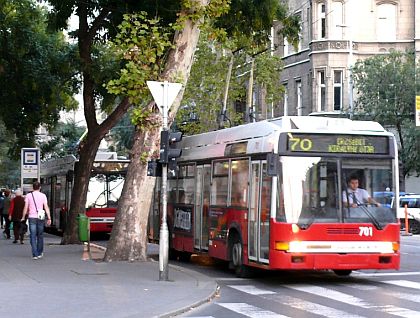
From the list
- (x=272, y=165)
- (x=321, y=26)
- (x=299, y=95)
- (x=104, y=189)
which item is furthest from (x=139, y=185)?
(x=299, y=95)

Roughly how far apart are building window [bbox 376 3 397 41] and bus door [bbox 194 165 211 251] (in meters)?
32.0

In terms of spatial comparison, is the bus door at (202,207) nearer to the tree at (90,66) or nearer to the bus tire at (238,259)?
the bus tire at (238,259)

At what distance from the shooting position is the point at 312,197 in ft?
48.9

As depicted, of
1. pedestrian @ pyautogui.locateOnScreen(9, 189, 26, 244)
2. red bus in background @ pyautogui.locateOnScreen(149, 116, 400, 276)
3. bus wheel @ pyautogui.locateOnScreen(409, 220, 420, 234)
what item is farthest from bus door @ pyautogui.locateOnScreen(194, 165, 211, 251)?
bus wheel @ pyautogui.locateOnScreen(409, 220, 420, 234)

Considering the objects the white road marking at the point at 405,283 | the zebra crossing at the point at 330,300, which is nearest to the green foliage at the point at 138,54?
the zebra crossing at the point at 330,300

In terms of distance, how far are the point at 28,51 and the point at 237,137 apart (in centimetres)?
1348

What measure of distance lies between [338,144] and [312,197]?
1.15m

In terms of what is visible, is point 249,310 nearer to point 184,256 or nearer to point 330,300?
point 330,300

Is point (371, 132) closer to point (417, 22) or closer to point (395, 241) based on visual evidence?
point (395, 241)

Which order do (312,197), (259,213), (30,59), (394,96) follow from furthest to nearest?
(394,96) → (30,59) → (259,213) → (312,197)

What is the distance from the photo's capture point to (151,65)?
18109mm

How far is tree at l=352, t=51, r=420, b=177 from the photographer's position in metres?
42.8

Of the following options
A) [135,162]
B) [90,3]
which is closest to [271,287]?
[135,162]

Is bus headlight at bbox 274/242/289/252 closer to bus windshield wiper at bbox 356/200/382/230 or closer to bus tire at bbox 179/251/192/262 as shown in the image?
bus windshield wiper at bbox 356/200/382/230
